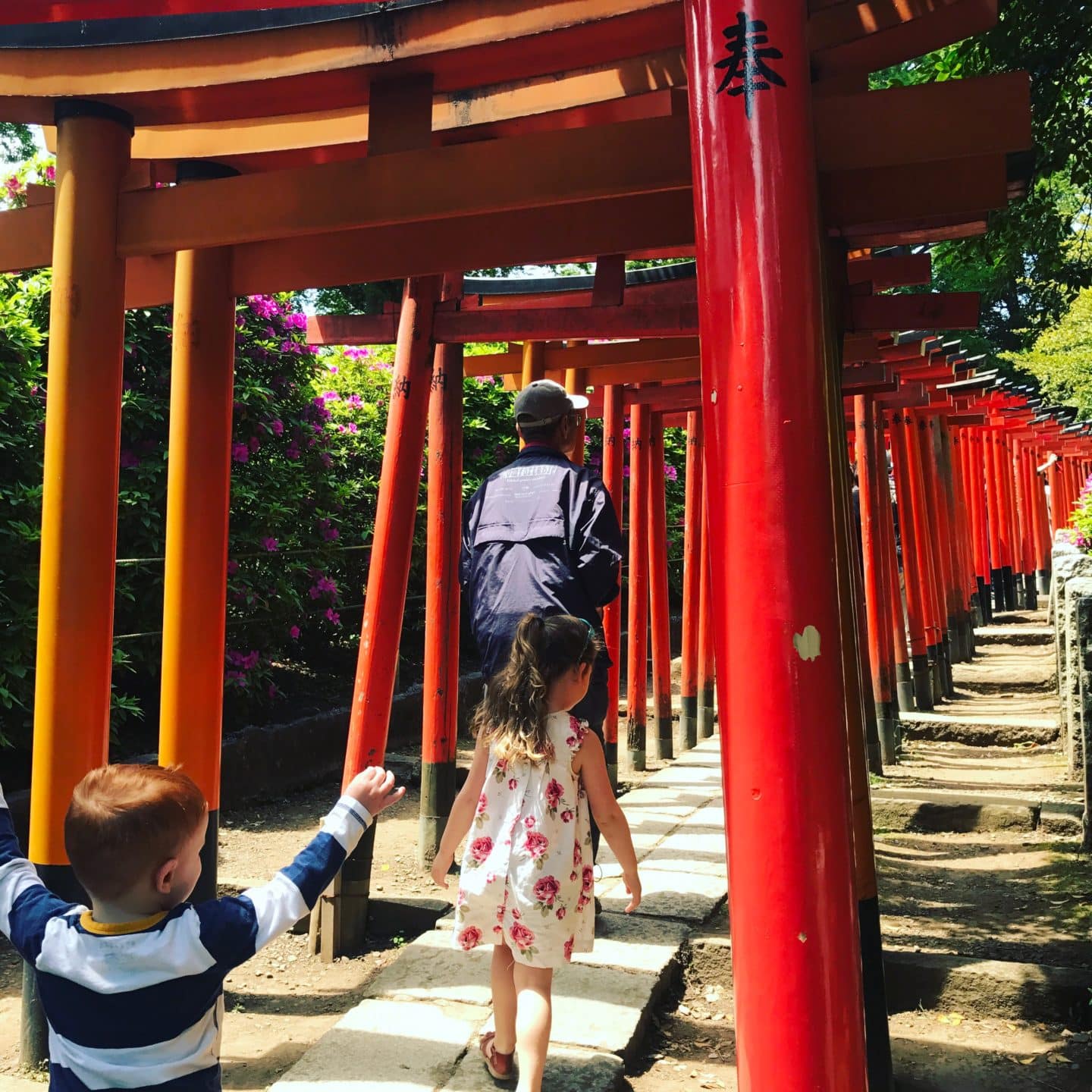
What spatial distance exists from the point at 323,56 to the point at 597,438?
33.8 feet

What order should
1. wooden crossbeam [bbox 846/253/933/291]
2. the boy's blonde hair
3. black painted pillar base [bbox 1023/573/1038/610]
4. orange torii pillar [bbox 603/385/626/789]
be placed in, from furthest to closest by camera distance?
black painted pillar base [bbox 1023/573/1038/610] < orange torii pillar [bbox 603/385/626/789] < wooden crossbeam [bbox 846/253/933/291] < the boy's blonde hair

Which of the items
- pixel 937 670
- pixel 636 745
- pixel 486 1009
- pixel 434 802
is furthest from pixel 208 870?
pixel 937 670

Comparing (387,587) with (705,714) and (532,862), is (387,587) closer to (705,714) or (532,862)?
(532,862)

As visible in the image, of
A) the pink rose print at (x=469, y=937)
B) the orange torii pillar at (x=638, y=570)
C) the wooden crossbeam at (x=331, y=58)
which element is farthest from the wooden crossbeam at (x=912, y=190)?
the orange torii pillar at (x=638, y=570)

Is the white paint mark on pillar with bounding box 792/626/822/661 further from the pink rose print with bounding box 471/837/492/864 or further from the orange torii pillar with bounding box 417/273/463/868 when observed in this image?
the orange torii pillar with bounding box 417/273/463/868

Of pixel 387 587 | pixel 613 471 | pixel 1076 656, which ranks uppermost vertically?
pixel 613 471

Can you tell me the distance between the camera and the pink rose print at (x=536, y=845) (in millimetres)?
2684

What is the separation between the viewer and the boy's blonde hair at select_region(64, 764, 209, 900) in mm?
1643

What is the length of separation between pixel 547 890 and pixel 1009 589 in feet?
71.0

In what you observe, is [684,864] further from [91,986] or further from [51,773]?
[91,986]

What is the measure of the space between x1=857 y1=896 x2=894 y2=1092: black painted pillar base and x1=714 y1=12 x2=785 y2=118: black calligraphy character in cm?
212

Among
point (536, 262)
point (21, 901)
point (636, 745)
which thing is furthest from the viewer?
point (636, 745)

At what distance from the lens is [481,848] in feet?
9.06

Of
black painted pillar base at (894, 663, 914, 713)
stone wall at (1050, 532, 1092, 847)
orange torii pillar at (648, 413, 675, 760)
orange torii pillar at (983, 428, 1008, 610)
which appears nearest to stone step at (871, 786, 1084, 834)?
stone wall at (1050, 532, 1092, 847)
